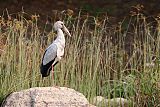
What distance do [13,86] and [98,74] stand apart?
79 centimetres

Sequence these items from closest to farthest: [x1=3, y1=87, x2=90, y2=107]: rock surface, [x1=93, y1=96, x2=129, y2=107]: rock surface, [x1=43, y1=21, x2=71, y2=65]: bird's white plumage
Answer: [x1=3, y1=87, x2=90, y2=107]: rock surface < [x1=43, y1=21, x2=71, y2=65]: bird's white plumage < [x1=93, y1=96, x2=129, y2=107]: rock surface

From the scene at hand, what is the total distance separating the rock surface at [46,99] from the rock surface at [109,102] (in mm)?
513

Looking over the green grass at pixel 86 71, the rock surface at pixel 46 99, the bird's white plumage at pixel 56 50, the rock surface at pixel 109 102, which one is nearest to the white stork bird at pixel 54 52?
the bird's white plumage at pixel 56 50

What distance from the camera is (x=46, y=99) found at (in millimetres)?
4055

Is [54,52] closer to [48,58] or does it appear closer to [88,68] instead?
[48,58]

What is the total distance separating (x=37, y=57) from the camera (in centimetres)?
495

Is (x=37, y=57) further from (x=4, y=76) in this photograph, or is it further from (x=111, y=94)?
(x=111, y=94)

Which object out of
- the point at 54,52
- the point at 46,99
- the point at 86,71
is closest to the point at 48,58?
the point at 54,52

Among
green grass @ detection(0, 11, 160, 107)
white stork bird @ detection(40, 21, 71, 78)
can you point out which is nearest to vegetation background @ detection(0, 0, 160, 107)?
green grass @ detection(0, 11, 160, 107)

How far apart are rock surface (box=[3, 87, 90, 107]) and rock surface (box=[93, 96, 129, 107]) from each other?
0.51 m

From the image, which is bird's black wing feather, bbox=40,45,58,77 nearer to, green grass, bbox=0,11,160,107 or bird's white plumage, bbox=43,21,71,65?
bird's white plumage, bbox=43,21,71,65

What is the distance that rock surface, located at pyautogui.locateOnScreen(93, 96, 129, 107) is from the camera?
4.61 m

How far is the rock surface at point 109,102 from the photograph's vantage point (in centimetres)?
461

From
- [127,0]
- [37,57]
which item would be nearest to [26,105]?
[37,57]
